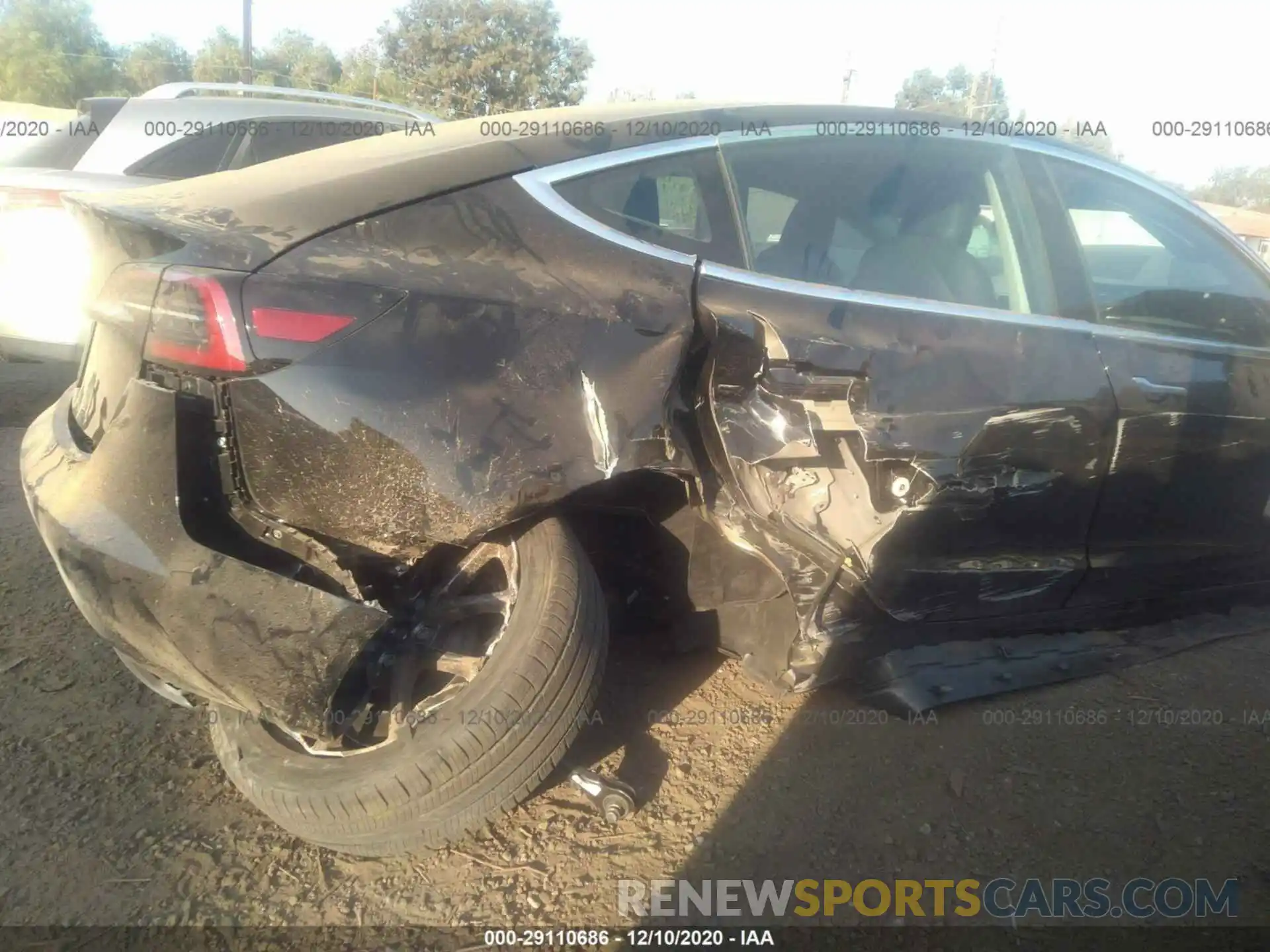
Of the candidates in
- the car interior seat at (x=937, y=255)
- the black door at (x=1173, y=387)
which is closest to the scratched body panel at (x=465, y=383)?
the car interior seat at (x=937, y=255)

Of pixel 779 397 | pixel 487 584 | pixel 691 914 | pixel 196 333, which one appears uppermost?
pixel 196 333

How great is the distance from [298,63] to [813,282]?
135 feet

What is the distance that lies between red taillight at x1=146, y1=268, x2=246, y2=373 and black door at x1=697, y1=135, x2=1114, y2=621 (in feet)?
3.47

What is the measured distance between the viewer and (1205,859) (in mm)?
2262

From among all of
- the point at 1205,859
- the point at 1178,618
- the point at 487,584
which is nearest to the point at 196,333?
the point at 487,584

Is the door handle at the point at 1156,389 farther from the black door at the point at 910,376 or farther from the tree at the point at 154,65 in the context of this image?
the tree at the point at 154,65

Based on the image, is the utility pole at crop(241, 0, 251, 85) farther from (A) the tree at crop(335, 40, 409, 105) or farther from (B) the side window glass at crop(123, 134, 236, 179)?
(B) the side window glass at crop(123, 134, 236, 179)

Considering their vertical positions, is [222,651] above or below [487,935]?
above

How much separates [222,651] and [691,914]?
1.21 m

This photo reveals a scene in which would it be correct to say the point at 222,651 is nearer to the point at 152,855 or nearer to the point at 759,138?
the point at 152,855

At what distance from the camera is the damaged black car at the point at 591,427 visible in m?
1.90

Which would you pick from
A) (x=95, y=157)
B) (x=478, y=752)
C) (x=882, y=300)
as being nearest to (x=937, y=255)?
(x=882, y=300)

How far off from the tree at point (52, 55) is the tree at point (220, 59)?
382cm

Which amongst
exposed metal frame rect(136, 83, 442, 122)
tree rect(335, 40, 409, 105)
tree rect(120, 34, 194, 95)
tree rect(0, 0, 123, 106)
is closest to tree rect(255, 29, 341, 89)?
tree rect(335, 40, 409, 105)
